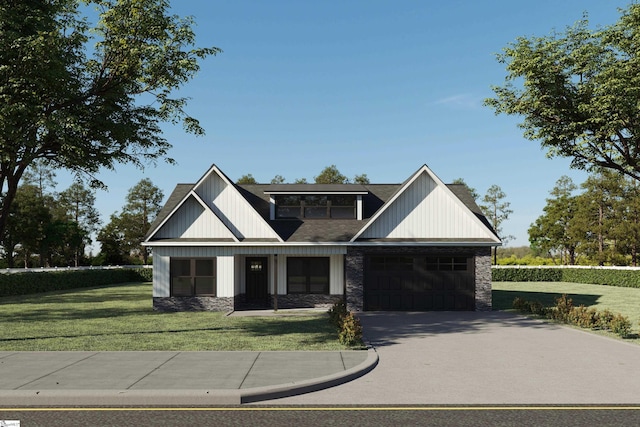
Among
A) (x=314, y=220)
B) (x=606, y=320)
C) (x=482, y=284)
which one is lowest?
(x=606, y=320)

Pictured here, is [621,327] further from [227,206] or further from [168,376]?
[227,206]

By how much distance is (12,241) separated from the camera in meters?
60.7

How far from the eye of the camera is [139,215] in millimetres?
74000

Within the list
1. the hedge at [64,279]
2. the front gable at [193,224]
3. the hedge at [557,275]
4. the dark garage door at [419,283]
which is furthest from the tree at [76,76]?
the hedge at [557,275]

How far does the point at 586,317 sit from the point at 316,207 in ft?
Answer: 43.9

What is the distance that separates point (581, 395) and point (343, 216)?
17.7 meters

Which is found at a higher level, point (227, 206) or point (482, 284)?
point (227, 206)

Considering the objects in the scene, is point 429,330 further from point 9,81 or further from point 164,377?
point 9,81

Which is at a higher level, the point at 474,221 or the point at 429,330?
the point at 474,221

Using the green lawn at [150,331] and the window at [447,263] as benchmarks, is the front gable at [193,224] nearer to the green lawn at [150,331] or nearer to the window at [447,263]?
the green lawn at [150,331]

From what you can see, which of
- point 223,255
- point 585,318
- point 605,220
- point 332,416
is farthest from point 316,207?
point 605,220

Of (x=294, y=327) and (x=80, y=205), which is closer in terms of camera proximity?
(x=294, y=327)

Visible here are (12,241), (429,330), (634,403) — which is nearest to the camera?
(634,403)

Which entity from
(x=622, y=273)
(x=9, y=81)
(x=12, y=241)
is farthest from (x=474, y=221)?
(x=12, y=241)
